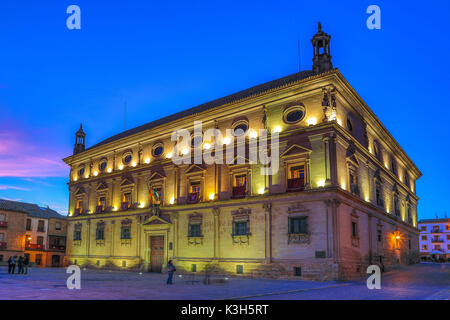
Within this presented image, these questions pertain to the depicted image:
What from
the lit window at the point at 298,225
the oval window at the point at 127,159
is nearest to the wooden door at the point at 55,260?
the oval window at the point at 127,159

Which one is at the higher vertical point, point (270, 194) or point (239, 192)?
point (239, 192)

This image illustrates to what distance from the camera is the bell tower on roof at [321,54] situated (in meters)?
31.6

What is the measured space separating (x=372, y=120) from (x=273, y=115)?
11.5 meters

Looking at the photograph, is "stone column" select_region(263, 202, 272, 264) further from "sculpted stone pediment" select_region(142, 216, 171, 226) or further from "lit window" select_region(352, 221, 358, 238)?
"sculpted stone pediment" select_region(142, 216, 171, 226)

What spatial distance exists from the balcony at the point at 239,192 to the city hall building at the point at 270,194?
13cm

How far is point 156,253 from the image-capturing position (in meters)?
39.4

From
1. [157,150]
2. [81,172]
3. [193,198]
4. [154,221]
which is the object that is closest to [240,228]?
[193,198]

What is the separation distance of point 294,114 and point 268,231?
9478 mm

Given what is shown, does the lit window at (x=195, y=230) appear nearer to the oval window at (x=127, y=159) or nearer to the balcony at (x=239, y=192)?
the balcony at (x=239, y=192)

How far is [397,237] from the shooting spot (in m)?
42.0

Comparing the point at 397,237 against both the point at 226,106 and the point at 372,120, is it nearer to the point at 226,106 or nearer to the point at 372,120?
the point at 372,120

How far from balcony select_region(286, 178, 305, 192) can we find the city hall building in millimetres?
77

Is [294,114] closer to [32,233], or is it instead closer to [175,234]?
[175,234]
